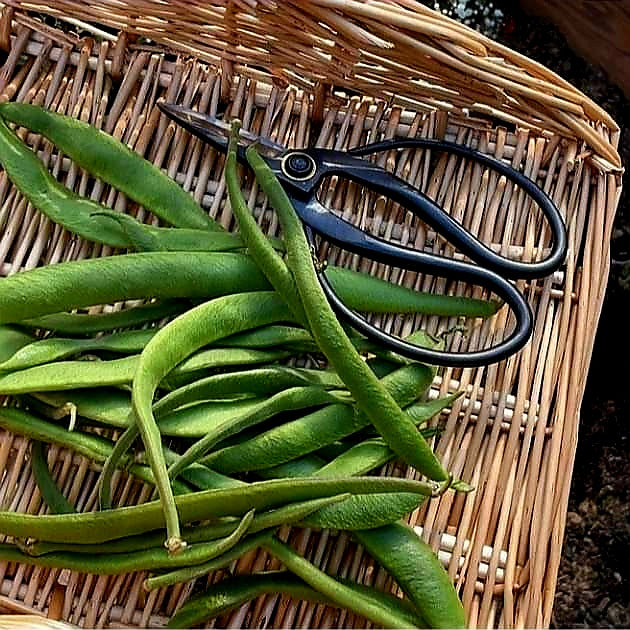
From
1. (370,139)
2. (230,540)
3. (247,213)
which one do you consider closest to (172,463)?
(230,540)

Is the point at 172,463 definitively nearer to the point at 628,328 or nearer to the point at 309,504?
the point at 309,504

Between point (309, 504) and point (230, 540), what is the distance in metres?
0.06

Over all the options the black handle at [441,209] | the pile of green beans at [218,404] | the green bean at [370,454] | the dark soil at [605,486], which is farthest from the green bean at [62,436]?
the dark soil at [605,486]

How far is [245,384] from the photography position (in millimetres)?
653

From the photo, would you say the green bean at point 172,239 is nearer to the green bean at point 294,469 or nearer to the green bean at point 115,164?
the green bean at point 115,164

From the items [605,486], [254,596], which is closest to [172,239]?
[254,596]

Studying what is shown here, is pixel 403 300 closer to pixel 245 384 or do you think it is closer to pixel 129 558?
pixel 245 384

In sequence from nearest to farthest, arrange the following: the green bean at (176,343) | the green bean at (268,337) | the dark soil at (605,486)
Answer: the green bean at (176,343)
the green bean at (268,337)
the dark soil at (605,486)

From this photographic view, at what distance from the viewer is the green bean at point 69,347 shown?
650mm

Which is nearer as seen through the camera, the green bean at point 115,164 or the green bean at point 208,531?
the green bean at point 208,531

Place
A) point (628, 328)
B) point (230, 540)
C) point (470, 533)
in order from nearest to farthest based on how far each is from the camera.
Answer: point (230, 540) → point (470, 533) → point (628, 328)

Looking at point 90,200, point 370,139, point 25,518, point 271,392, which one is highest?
point 370,139

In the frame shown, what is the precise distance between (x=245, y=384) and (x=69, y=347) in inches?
5.2

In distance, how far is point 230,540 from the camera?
58cm
